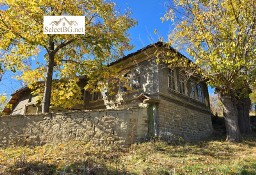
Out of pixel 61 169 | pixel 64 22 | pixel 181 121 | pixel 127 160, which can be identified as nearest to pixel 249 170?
pixel 127 160

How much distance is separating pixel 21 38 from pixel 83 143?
7108mm

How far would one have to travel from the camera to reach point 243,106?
19422 millimetres

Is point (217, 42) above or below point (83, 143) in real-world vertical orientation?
above

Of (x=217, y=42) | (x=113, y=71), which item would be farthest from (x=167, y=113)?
(x=217, y=42)

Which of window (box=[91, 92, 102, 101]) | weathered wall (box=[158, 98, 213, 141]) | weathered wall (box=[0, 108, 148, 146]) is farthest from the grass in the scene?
window (box=[91, 92, 102, 101])

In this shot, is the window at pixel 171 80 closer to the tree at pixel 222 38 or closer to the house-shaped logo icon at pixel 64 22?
the tree at pixel 222 38

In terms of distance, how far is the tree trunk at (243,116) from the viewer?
18.6 meters

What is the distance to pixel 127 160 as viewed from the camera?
8.96 meters

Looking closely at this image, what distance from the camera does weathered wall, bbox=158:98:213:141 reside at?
47.1 feet

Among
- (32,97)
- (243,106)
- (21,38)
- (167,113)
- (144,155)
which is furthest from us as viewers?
(32,97)

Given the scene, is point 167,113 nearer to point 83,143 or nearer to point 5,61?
point 83,143

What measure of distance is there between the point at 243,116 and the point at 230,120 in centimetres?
617

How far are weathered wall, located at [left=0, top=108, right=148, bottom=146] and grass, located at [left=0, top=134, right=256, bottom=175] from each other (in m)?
0.50

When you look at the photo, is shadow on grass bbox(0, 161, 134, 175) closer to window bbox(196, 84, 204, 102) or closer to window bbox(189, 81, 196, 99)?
window bbox(189, 81, 196, 99)
